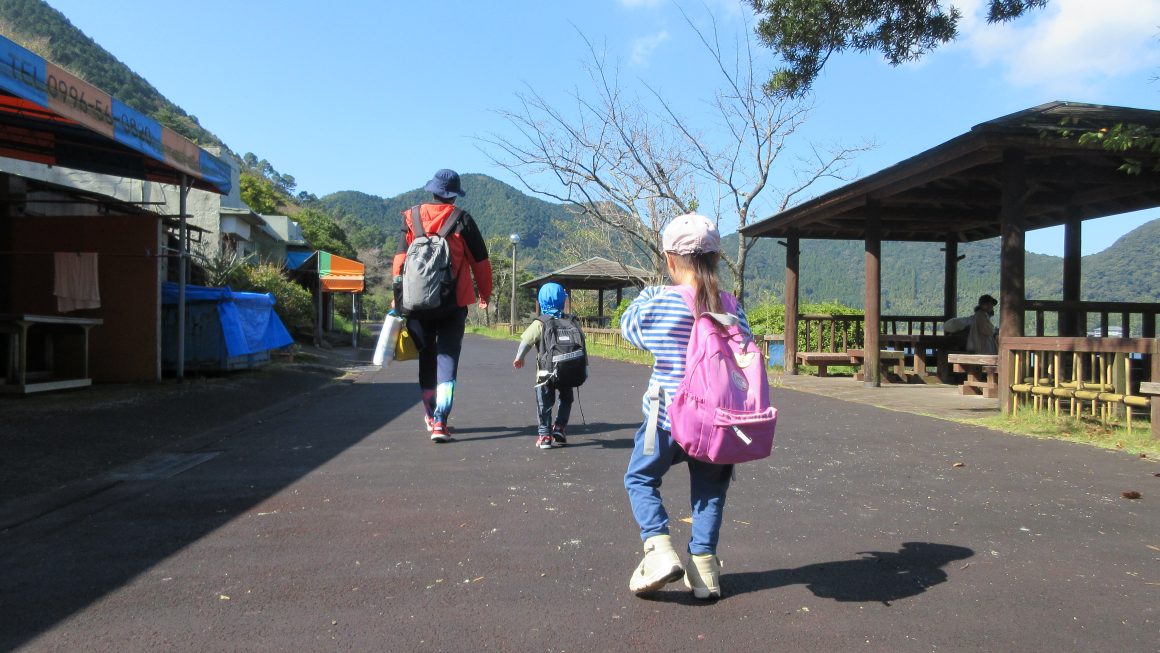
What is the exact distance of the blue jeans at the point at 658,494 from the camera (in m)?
2.95

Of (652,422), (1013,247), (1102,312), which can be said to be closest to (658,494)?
(652,422)

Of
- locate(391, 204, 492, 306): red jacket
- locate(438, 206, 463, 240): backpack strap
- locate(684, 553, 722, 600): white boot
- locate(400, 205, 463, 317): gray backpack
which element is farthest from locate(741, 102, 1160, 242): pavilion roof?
locate(684, 553, 722, 600): white boot

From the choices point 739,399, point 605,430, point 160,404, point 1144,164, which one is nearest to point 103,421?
point 160,404

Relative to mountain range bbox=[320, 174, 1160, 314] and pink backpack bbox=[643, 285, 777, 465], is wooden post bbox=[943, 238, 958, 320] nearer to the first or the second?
mountain range bbox=[320, 174, 1160, 314]

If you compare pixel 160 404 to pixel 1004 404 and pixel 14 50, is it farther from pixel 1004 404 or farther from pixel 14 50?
pixel 1004 404

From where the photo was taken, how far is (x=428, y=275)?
19.1ft

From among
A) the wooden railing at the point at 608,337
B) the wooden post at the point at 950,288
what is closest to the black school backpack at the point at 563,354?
the wooden post at the point at 950,288

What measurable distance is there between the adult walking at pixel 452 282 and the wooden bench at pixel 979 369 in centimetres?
655

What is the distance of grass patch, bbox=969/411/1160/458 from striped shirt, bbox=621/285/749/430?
4945 millimetres

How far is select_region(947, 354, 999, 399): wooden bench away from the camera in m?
9.73

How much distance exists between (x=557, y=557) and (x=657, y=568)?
67cm

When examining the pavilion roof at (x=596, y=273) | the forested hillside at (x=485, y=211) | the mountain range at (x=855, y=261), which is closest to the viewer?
the mountain range at (x=855, y=261)

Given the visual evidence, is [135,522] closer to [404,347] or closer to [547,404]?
[404,347]

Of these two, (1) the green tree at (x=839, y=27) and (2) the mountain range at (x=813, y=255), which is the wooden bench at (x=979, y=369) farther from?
(2) the mountain range at (x=813, y=255)
